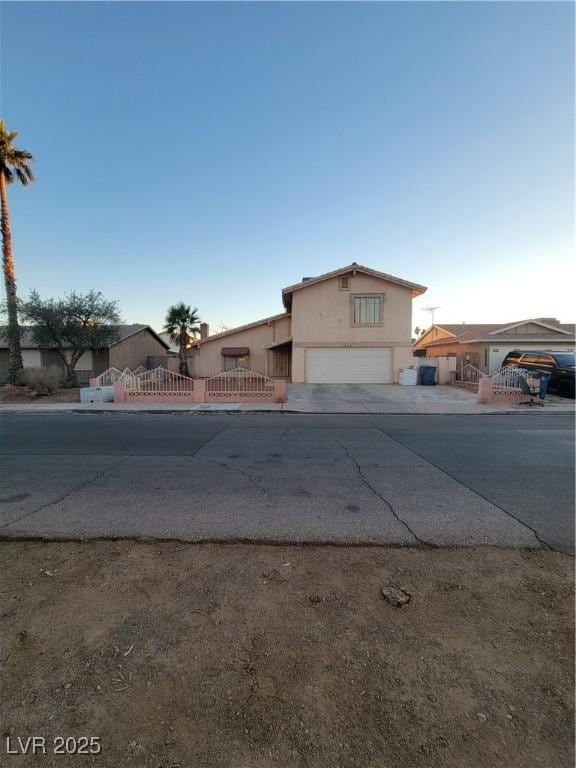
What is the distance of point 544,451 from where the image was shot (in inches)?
267

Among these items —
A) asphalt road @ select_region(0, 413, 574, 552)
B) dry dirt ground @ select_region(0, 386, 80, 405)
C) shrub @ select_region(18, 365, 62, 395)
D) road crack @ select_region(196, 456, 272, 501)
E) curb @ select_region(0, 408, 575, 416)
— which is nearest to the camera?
asphalt road @ select_region(0, 413, 574, 552)

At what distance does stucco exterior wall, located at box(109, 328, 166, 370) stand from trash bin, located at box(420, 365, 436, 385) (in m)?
21.2

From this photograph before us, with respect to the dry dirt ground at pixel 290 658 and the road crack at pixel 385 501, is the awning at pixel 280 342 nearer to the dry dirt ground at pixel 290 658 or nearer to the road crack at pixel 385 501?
the road crack at pixel 385 501

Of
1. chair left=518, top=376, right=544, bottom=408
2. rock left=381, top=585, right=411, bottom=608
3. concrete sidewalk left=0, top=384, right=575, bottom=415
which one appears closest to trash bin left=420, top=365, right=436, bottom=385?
concrete sidewalk left=0, top=384, right=575, bottom=415

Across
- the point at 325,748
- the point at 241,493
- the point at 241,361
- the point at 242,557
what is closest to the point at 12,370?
the point at 241,361

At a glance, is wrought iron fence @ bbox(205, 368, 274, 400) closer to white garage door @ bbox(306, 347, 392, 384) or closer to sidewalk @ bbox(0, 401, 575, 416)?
sidewalk @ bbox(0, 401, 575, 416)

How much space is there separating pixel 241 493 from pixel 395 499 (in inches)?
81.9

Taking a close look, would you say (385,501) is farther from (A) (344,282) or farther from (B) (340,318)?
(A) (344,282)

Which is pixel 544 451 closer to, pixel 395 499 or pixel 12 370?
pixel 395 499

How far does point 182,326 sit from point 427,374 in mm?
15951

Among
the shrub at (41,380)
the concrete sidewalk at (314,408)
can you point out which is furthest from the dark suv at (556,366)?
the shrub at (41,380)

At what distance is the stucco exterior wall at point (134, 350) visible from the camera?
24816 millimetres

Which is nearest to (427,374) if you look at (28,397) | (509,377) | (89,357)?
(509,377)

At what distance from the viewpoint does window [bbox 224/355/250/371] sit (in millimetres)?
23734
